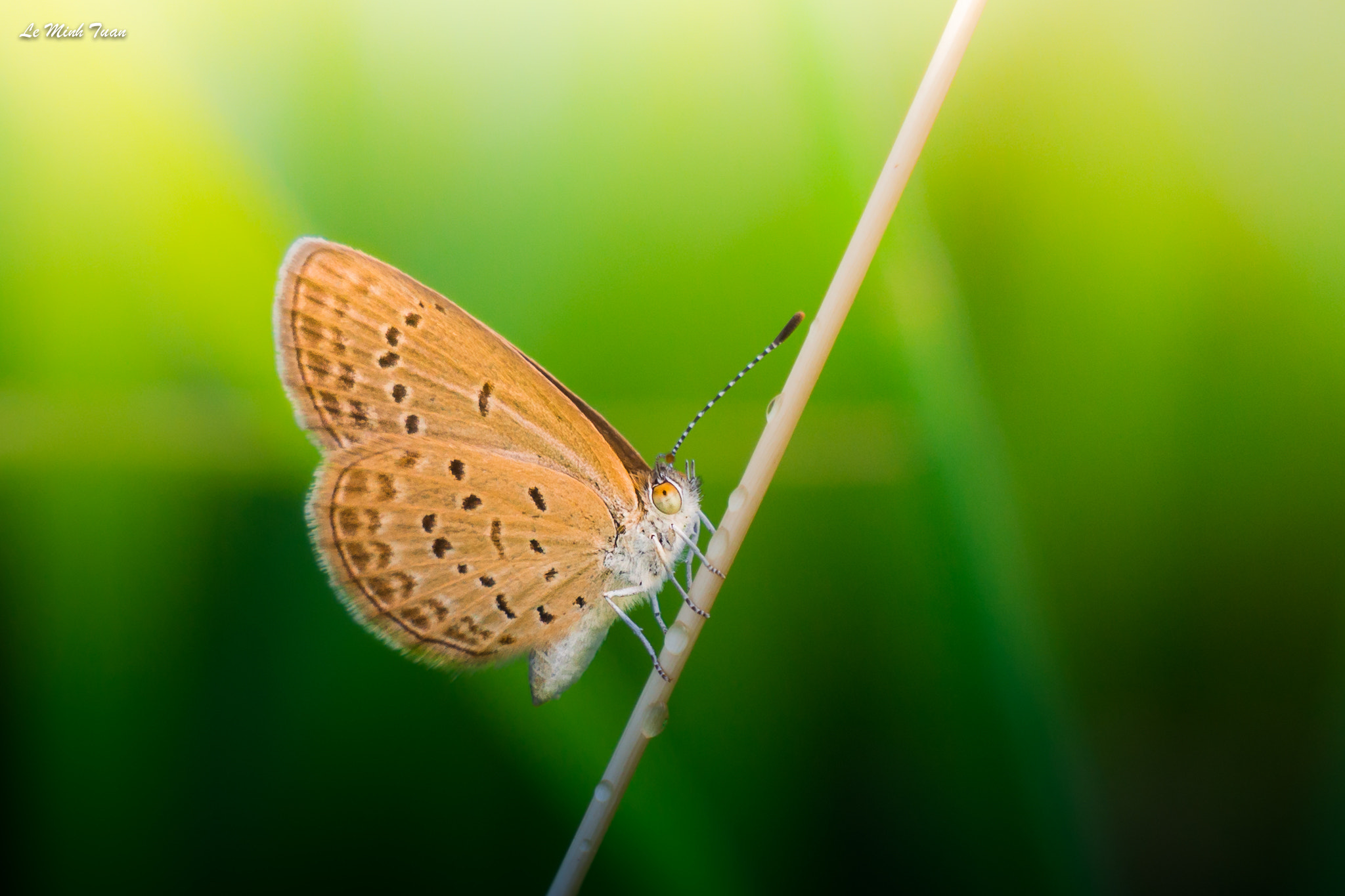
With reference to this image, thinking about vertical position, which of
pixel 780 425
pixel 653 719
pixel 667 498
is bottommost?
pixel 653 719

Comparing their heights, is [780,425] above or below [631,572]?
above

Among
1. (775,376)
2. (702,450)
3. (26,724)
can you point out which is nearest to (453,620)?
(702,450)

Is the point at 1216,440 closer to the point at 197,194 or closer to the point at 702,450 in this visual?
the point at 702,450

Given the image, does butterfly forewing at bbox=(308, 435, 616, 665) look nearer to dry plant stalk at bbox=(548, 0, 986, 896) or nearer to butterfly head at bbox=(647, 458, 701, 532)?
butterfly head at bbox=(647, 458, 701, 532)

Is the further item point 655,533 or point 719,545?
point 655,533

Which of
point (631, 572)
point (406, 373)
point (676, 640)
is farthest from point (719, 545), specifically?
point (406, 373)

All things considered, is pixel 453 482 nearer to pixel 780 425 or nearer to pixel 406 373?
pixel 406 373

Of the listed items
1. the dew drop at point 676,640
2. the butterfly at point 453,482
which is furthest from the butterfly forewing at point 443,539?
the dew drop at point 676,640
